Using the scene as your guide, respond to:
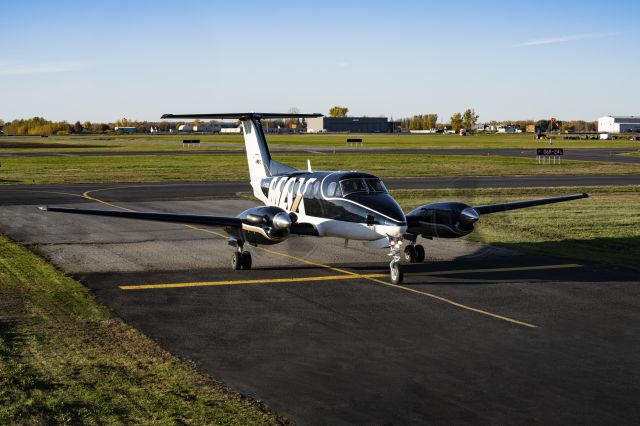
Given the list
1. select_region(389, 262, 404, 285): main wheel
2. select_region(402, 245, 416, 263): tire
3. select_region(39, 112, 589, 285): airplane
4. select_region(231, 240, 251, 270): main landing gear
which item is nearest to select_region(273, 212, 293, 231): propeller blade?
select_region(39, 112, 589, 285): airplane

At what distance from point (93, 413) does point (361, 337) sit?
6.64 m

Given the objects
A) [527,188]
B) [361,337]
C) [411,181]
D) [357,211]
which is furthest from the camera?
[411,181]

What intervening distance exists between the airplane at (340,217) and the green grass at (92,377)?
5454 millimetres

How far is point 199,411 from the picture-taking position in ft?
40.2

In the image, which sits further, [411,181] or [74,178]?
[74,178]

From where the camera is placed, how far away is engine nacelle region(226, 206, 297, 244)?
22.4 metres

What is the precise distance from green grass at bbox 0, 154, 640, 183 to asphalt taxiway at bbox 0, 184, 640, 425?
3736 cm

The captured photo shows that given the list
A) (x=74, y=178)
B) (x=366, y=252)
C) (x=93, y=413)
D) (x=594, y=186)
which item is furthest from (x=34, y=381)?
(x=74, y=178)

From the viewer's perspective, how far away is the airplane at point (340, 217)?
22.3m

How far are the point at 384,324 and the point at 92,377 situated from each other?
7.10 metres

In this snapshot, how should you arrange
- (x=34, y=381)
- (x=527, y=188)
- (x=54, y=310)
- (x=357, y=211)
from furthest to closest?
(x=527, y=188)
(x=357, y=211)
(x=54, y=310)
(x=34, y=381)

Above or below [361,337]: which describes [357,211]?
above

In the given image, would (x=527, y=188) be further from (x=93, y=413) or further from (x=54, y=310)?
(x=93, y=413)

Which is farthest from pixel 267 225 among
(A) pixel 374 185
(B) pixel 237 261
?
(A) pixel 374 185
